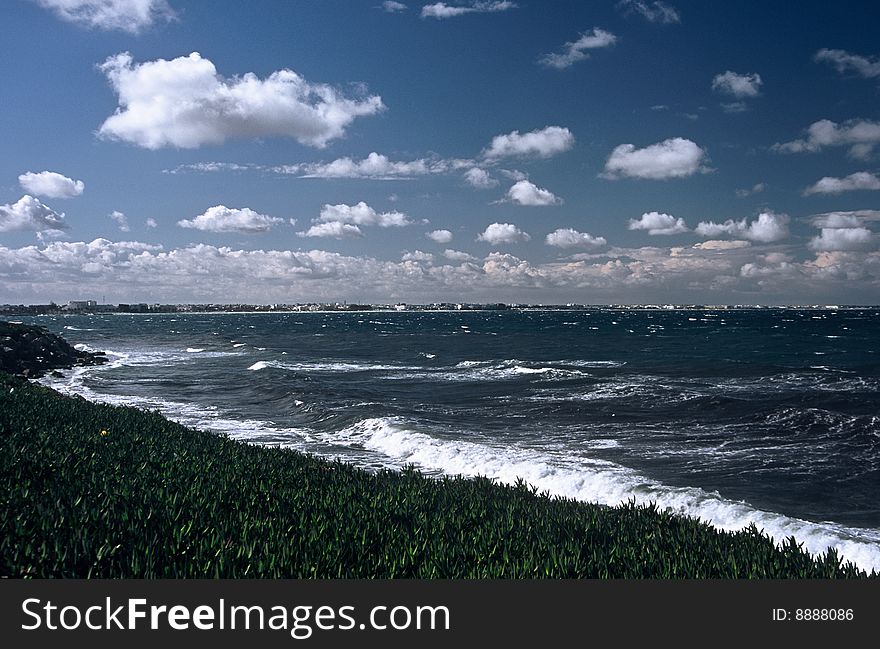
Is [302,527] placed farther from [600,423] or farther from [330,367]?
[330,367]

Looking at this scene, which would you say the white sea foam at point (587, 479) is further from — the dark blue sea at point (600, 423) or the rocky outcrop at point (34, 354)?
the rocky outcrop at point (34, 354)

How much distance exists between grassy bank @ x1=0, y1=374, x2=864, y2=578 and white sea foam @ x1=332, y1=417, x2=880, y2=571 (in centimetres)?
312

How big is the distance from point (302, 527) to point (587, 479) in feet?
34.3

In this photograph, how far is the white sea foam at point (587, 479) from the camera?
12.6m

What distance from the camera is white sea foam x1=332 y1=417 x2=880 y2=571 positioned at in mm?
12625

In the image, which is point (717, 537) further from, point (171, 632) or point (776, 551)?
point (171, 632)

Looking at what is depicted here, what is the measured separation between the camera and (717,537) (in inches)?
391

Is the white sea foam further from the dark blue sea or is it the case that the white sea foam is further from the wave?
the wave

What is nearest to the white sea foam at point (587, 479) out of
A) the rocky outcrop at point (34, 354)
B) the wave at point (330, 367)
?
the wave at point (330, 367)

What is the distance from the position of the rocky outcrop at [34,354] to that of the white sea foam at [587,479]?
1343 inches

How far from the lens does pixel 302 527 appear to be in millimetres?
8258

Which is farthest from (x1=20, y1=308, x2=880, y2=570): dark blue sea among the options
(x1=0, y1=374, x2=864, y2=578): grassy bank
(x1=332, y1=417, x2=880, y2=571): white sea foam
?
(x1=0, y1=374, x2=864, y2=578): grassy bank

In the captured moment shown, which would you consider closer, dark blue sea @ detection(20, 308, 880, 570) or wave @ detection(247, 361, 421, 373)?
dark blue sea @ detection(20, 308, 880, 570)

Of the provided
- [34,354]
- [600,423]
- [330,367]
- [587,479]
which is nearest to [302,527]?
[587,479]
